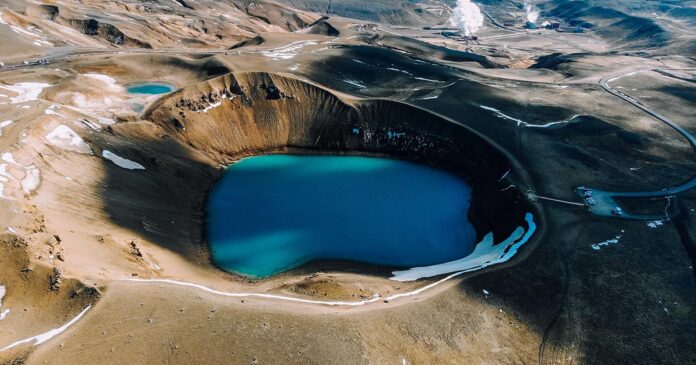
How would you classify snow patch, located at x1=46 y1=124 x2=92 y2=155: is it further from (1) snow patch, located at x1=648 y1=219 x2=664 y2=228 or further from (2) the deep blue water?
(1) snow patch, located at x1=648 y1=219 x2=664 y2=228

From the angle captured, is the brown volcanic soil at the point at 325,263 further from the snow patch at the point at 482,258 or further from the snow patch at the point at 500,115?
the snow patch at the point at 482,258

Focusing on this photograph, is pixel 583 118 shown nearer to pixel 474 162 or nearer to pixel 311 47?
pixel 474 162

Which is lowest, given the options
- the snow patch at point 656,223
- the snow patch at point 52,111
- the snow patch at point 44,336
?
the snow patch at point 44,336

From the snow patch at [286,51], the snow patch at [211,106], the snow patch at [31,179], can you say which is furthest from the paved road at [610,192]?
the snow patch at [31,179]

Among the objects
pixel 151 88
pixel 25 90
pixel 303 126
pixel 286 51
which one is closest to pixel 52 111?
pixel 25 90

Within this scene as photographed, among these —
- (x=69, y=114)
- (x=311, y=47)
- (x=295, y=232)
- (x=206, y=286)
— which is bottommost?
(x=295, y=232)

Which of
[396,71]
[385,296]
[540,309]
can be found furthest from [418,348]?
[396,71]

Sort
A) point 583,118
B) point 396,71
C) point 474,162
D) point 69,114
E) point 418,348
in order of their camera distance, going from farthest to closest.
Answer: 1. point 396,71
2. point 583,118
3. point 474,162
4. point 69,114
5. point 418,348
